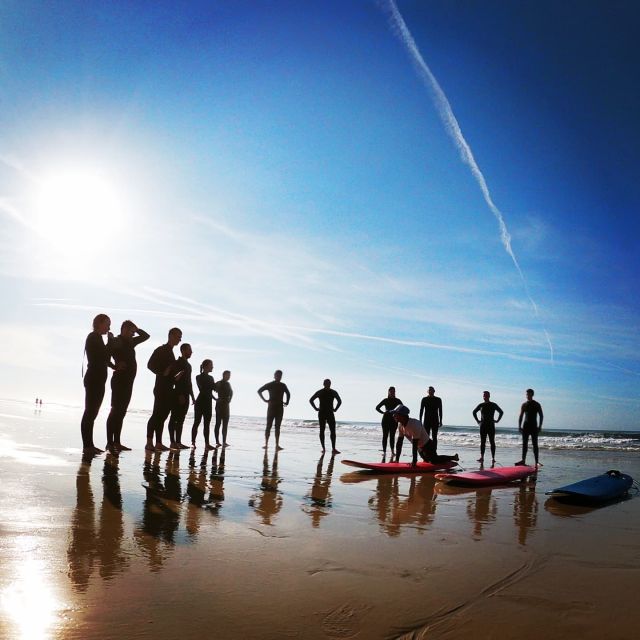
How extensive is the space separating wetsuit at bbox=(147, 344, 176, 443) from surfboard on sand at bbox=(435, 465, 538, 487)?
4684mm

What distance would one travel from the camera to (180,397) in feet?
31.7

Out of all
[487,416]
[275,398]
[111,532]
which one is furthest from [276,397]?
[111,532]

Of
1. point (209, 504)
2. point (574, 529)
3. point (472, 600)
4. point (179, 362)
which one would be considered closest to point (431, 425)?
point (179, 362)

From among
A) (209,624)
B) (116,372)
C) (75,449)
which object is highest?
(116,372)

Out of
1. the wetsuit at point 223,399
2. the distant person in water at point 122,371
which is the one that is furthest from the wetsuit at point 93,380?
the wetsuit at point 223,399

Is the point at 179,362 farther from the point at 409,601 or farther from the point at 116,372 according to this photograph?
the point at 409,601

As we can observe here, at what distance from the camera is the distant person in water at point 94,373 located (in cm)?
659

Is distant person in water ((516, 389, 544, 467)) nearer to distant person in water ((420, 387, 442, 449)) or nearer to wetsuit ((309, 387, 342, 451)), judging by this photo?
distant person in water ((420, 387, 442, 449))

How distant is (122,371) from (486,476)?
5.82 meters

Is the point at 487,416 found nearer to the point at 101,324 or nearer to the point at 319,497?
the point at 319,497

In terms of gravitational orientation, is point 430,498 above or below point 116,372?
below

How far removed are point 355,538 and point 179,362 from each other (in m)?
6.42

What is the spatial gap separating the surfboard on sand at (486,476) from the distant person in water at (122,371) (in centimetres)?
484

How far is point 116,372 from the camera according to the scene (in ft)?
23.8
